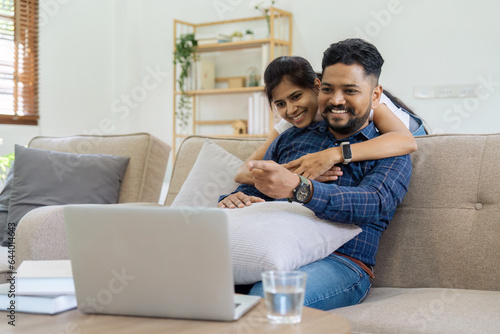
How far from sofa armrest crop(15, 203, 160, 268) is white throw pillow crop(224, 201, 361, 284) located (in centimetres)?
68

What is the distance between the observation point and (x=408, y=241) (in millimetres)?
1679

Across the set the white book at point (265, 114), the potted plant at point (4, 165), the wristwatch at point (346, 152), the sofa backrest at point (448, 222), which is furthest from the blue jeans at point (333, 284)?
the potted plant at point (4, 165)

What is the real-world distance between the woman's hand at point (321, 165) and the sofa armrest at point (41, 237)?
81 cm

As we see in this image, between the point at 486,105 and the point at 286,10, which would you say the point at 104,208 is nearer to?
the point at 486,105

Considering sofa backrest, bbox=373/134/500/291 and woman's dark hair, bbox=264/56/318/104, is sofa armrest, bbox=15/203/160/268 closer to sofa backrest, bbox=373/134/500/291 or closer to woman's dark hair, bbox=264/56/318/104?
woman's dark hair, bbox=264/56/318/104

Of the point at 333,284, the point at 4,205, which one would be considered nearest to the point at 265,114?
the point at 4,205

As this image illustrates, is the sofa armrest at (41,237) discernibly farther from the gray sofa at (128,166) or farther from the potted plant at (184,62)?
the potted plant at (184,62)

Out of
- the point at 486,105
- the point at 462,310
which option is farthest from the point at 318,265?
the point at 486,105

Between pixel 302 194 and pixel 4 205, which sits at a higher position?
pixel 302 194

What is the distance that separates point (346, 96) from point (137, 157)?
1107 mm

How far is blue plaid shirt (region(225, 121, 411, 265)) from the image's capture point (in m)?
1.45

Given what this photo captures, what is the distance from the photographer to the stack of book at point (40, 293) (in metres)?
1.01

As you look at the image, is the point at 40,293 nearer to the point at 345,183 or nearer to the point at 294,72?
the point at 345,183

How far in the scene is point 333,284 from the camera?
4.67ft
